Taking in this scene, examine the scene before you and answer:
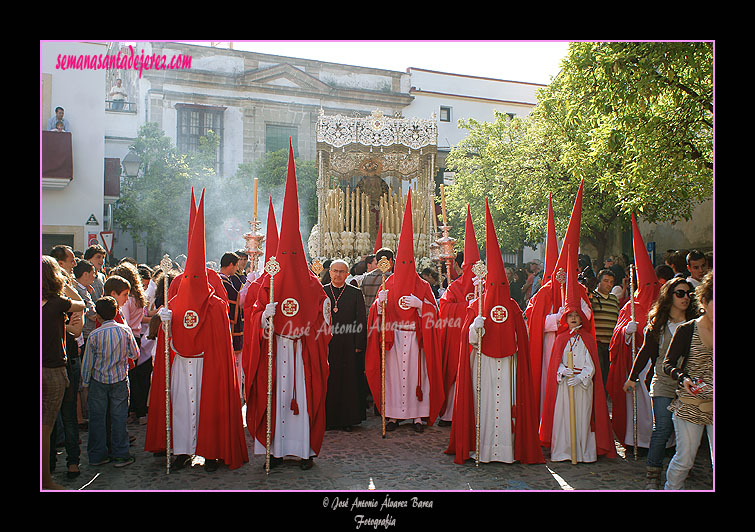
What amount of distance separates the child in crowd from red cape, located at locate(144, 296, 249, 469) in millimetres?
292

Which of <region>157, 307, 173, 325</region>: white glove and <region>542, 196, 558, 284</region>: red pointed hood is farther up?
<region>542, 196, 558, 284</region>: red pointed hood

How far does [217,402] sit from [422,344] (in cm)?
282

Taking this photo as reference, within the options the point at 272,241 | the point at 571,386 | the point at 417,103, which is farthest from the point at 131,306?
the point at 417,103

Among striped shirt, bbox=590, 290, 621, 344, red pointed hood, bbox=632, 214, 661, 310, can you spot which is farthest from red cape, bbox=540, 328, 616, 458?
striped shirt, bbox=590, 290, 621, 344

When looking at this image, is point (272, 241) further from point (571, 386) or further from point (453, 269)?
point (453, 269)

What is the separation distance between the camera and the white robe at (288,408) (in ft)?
18.9

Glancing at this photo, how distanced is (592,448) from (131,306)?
5080mm

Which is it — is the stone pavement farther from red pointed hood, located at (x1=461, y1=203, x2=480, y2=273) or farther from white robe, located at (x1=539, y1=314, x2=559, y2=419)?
red pointed hood, located at (x1=461, y1=203, x2=480, y2=273)

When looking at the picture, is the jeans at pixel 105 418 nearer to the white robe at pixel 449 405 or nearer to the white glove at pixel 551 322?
the white robe at pixel 449 405

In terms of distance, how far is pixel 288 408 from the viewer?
5832 millimetres

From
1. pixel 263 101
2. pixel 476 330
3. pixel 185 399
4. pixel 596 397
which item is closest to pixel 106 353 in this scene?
pixel 185 399

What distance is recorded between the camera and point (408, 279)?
7605 millimetres

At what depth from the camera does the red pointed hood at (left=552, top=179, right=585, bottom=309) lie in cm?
598

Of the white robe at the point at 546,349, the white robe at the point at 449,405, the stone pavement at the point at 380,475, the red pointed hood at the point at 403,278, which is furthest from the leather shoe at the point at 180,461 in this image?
the white robe at the point at 546,349
